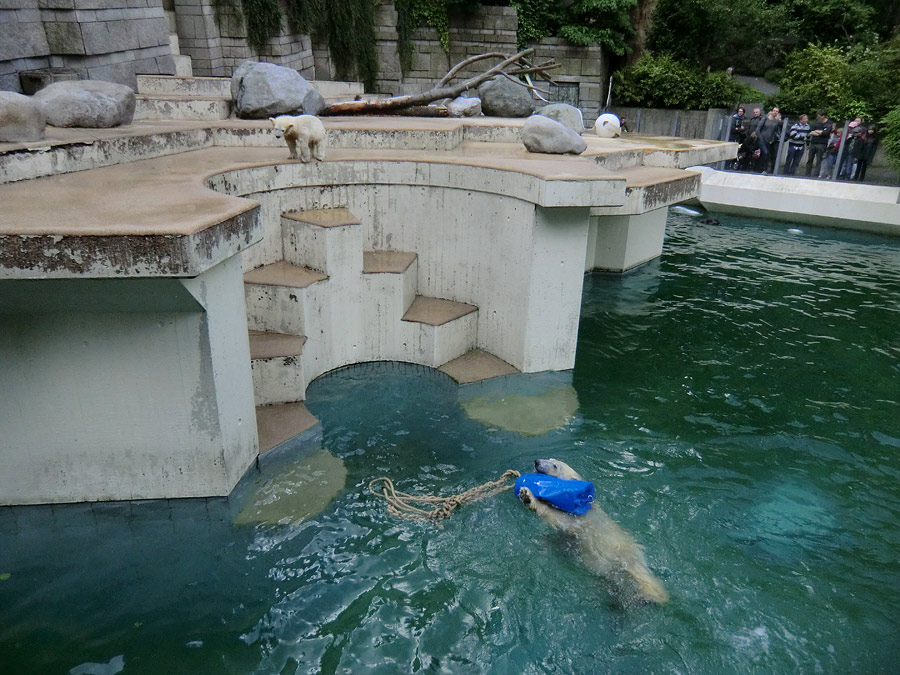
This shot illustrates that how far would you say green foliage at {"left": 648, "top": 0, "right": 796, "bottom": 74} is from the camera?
992 inches

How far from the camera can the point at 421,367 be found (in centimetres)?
877

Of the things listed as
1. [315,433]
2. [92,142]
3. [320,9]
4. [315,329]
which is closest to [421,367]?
[315,329]

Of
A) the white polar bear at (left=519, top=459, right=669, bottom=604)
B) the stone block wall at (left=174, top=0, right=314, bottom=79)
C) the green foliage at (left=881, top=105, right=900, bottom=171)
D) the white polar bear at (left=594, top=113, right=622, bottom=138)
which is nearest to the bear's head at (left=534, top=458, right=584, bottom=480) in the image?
the white polar bear at (left=519, top=459, right=669, bottom=604)

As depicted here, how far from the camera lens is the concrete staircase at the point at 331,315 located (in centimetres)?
751

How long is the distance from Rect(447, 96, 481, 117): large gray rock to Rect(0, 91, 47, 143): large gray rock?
7835mm

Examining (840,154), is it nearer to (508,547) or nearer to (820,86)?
(820,86)

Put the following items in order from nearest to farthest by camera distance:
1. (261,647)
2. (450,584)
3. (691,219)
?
(261,647) < (450,584) < (691,219)

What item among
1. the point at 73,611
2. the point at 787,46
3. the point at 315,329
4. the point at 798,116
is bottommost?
the point at 73,611

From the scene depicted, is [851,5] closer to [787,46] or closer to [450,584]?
[787,46]

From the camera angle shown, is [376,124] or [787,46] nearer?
[376,124]

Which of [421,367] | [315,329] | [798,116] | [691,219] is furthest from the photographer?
[798,116]

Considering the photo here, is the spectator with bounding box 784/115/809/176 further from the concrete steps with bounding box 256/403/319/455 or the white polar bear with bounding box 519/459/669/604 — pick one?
the concrete steps with bounding box 256/403/319/455

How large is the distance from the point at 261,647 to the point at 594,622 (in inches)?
91.2

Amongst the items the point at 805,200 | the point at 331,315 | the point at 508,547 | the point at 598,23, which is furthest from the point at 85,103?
the point at 598,23
